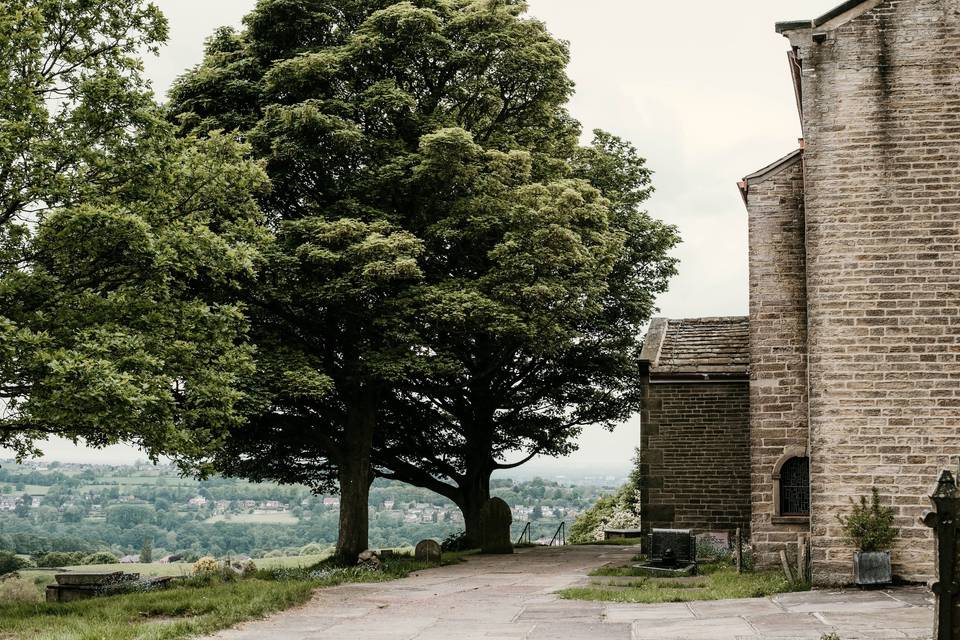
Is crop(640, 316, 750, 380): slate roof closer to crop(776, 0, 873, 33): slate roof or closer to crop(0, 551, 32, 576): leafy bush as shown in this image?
crop(776, 0, 873, 33): slate roof

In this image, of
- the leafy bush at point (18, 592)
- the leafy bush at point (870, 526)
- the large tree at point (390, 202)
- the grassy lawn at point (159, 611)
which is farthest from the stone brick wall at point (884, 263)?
the leafy bush at point (18, 592)

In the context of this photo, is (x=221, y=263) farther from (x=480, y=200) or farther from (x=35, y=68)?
(x=480, y=200)

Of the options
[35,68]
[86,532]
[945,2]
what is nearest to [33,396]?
[35,68]

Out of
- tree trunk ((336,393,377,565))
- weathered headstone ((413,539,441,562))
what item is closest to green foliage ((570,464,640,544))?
weathered headstone ((413,539,441,562))

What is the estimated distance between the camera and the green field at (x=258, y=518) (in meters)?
52.3

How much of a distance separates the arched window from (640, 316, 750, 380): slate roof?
4447 mm

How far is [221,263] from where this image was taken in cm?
1722

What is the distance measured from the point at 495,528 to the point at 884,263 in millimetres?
14743

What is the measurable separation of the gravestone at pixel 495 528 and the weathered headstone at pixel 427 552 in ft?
11.3

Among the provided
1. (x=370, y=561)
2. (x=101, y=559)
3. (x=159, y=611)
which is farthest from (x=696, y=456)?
(x=101, y=559)

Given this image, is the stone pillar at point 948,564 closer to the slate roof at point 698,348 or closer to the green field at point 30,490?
the slate roof at point 698,348

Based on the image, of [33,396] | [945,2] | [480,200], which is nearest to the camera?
[33,396]

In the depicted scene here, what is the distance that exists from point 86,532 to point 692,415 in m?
28.2

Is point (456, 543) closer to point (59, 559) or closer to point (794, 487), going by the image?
point (59, 559)
